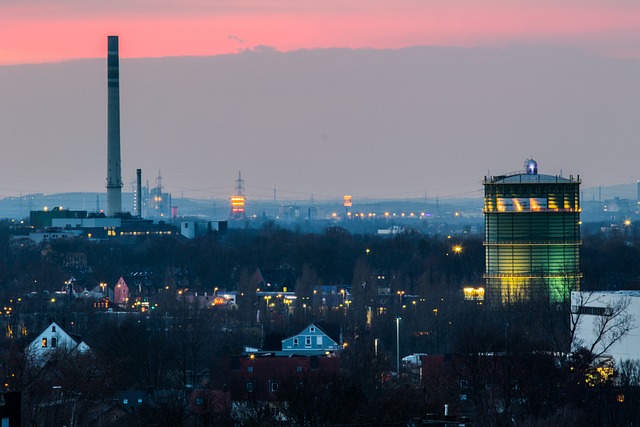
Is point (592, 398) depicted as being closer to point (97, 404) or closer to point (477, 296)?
point (97, 404)

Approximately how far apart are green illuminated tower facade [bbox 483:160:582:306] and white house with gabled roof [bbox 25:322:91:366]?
62.0ft

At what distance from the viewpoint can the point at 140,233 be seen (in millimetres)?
139625

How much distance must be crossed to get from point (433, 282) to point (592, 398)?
4648cm

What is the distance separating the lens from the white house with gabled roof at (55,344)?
2057 inches

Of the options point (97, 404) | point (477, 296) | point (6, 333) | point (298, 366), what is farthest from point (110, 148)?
point (97, 404)

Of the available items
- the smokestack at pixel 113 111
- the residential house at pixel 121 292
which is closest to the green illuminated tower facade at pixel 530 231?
the residential house at pixel 121 292

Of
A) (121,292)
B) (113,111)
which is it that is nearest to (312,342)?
(121,292)

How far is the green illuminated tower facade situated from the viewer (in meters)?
71.3

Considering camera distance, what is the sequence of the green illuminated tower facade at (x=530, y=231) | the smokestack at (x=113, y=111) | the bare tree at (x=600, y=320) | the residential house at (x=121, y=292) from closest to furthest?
the bare tree at (x=600, y=320) < the green illuminated tower facade at (x=530, y=231) < the residential house at (x=121, y=292) < the smokestack at (x=113, y=111)

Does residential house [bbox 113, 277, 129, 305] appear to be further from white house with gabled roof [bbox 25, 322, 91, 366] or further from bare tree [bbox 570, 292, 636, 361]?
bare tree [bbox 570, 292, 636, 361]

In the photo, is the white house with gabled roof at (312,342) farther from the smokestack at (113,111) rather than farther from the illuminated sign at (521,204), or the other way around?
the smokestack at (113,111)

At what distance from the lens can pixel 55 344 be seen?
186 ft

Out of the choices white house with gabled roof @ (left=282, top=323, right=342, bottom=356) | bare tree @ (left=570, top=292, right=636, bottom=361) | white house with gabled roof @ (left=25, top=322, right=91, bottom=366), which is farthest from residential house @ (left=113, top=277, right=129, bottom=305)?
bare tree @ (left=570, top=292, right=636, bottom=361)

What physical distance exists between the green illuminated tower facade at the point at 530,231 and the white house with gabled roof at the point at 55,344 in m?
18.9
